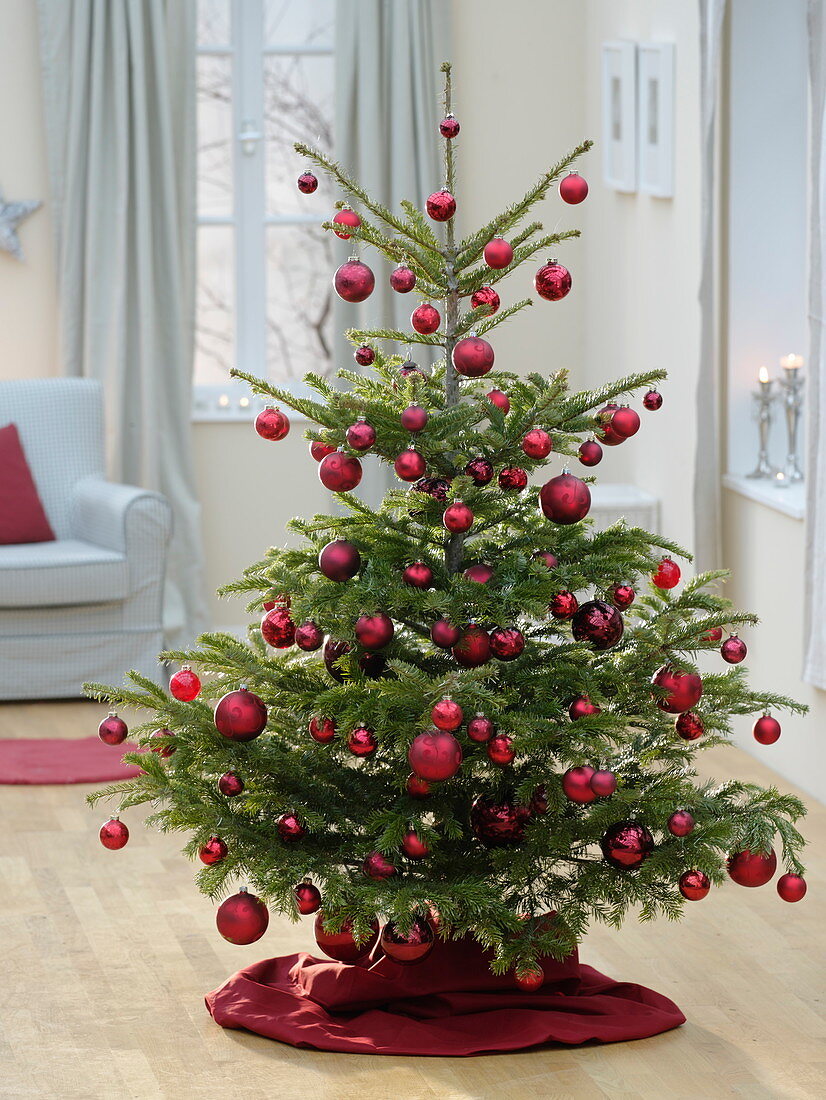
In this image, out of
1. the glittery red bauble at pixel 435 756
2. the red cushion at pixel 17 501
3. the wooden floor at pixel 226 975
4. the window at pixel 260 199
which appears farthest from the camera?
the window at pixel 260 199

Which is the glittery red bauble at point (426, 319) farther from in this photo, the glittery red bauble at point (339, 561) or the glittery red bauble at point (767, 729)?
the glittery red bauble at point (767, 729)

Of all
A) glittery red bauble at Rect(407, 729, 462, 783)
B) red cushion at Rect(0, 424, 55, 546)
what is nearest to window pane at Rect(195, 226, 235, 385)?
red cushion at Rect(0, 424, 55, 546)

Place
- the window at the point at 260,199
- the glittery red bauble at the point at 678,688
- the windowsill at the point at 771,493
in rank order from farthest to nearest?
the window at the point at 260,199
the windowsill at the point at 771,493
the glittery red bauble at the point at 678,688

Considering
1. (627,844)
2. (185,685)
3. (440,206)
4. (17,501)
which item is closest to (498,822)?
(627,844)

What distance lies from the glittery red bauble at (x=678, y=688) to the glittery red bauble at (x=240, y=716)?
64cm

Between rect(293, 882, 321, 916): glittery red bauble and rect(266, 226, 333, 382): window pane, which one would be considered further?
rect(266, 226, 333, 382): window pane

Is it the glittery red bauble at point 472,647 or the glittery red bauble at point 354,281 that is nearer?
the glittery red bauble at point 472,647

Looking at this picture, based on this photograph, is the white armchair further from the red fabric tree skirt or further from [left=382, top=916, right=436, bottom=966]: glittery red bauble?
[left=382, top=916, right=436, bottom=966]: glittery red bauble

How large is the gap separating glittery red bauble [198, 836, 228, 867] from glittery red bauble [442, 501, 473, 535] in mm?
620

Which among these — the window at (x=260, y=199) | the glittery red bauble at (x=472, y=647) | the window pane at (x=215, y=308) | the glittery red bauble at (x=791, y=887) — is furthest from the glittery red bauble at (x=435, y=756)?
the window pane at (x=215, y=308)

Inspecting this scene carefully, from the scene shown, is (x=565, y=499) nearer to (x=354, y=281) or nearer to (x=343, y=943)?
(x=354, y=281)

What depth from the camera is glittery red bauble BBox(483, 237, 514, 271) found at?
2.61 m

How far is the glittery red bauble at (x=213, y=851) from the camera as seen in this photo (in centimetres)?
259

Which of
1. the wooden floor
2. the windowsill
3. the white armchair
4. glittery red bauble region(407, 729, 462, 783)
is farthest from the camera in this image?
the white armchair
